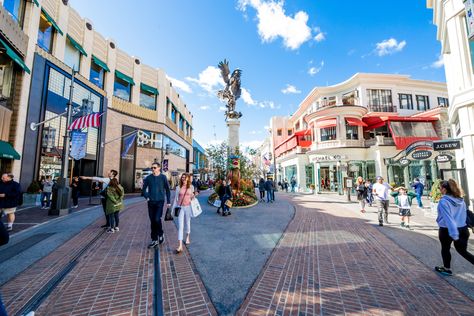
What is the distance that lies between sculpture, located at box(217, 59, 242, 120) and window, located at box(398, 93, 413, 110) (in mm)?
22351

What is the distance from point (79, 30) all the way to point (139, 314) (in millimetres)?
21822

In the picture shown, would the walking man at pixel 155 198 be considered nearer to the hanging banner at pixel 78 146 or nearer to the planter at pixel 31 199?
the hanging banner at pixel 78 146

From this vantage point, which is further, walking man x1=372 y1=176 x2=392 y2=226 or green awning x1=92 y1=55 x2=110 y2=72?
green awning x1=92 y1=55 x2=110 y2=72

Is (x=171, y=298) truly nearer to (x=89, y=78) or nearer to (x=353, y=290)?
(x=353, y=290)

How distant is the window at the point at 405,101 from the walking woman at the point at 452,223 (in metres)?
27.6

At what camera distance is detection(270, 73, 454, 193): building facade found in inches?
804

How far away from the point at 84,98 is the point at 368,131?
91.7 ft

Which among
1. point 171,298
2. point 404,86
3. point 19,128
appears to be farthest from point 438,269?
point 404,86

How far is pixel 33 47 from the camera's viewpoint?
12.1 metres

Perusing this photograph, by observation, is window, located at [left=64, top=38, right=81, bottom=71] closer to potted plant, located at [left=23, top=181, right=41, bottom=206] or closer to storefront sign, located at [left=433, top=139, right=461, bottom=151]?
potted plant, located at [left=23, top=181, right=41, bottom=206]

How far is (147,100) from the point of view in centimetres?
2338

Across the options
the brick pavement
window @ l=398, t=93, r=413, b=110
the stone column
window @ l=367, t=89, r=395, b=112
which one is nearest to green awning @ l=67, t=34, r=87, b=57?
the stone column

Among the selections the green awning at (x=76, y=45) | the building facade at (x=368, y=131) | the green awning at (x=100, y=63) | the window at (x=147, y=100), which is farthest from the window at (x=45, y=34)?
the building facade at (x=368, y=131)

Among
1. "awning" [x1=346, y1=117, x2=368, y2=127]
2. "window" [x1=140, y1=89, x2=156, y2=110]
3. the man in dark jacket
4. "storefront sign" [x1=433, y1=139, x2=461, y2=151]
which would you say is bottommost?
the man in dark jacket
